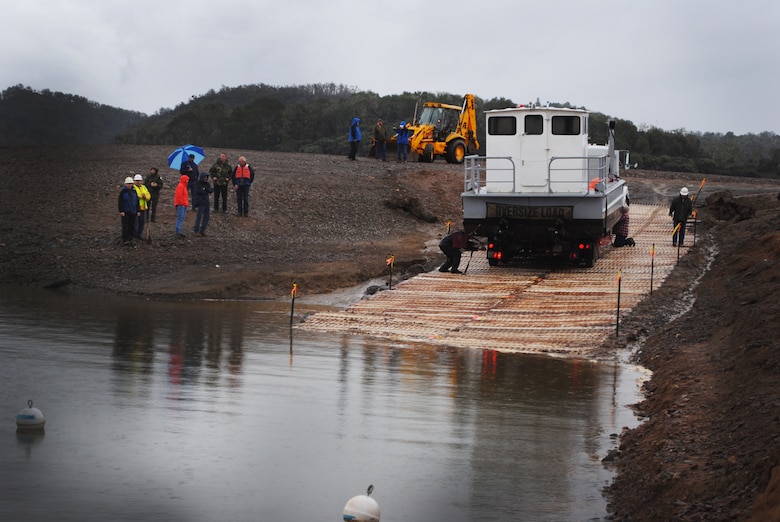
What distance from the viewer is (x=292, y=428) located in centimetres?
1094

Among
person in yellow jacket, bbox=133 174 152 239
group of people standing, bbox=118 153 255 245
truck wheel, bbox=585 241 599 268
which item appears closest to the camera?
truck wheel, bbox=585 241 599 268

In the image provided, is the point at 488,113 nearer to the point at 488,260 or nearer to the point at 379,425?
the point at 488,260

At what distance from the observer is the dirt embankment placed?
28.7 ft

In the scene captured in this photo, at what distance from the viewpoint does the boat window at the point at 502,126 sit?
2419cm

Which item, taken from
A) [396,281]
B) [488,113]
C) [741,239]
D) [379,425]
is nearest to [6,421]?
[379,425]

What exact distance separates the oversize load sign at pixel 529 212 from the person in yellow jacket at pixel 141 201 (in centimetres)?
796

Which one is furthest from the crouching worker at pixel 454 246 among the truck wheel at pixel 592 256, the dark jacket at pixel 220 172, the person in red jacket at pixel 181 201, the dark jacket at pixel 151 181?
the dark jacket at pixel 220 172

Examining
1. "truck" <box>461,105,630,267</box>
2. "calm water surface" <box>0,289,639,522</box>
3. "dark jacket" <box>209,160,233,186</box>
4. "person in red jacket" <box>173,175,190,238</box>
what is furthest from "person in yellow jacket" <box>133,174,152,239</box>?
"calm water surface" <box>0,289,639,522</box>

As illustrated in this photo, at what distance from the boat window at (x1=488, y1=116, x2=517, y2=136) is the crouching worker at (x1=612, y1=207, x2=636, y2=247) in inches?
173

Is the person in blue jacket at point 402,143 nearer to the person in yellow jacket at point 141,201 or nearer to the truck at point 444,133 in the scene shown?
the truck at point 444,133

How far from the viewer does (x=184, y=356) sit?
1491 cm

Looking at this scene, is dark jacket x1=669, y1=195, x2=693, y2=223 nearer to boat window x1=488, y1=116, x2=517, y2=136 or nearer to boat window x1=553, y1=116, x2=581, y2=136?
boat window x1=553, y1=116, x2=581, y2=136

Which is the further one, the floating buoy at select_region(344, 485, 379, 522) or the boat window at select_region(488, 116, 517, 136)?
the boat window at select_region(488, 116, 517, 136)

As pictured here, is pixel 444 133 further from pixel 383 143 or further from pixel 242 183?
pixel 242 183
